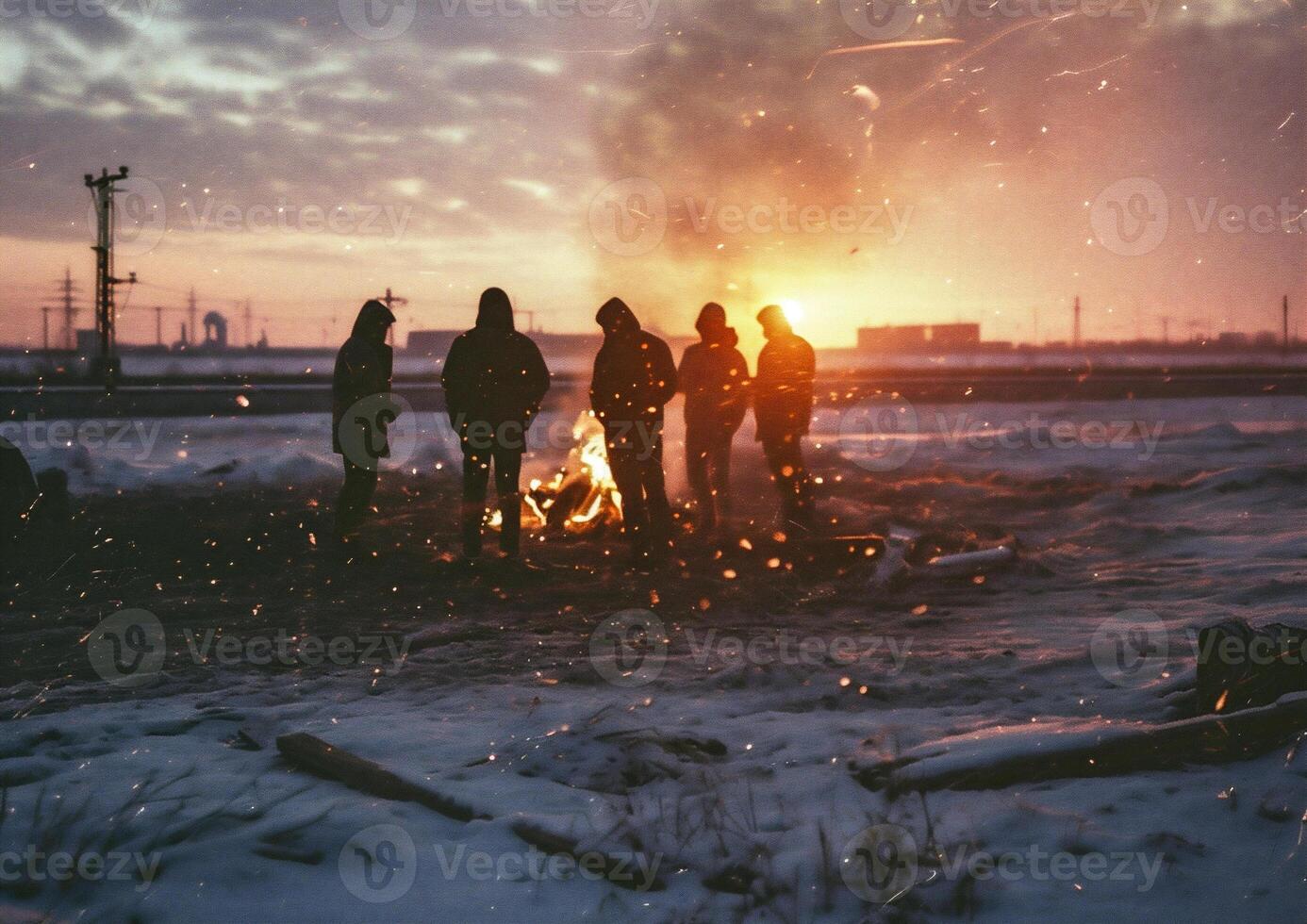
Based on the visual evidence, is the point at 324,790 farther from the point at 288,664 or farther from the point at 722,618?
the point at 722,618

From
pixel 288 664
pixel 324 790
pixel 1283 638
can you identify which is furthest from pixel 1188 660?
pixel 288 664

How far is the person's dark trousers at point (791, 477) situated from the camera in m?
9.66

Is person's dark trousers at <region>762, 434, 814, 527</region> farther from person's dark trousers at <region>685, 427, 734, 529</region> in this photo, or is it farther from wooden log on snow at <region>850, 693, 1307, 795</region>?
wooden log on snow at <region>850, 693, 1307, 795</region>

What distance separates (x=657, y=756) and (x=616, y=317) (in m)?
5.09

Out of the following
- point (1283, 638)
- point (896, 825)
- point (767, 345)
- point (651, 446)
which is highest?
point (767, 345)

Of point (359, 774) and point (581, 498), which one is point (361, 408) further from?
point (359, 774)

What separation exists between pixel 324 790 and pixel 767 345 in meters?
6.93

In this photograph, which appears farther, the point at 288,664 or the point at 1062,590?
the point at 1062,590

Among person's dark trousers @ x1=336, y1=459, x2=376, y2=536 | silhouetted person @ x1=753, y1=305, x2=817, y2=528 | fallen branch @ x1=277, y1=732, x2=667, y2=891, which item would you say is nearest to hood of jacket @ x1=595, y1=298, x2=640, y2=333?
silhouetted person @ x1=753, y1=305, x2=817, y2=528

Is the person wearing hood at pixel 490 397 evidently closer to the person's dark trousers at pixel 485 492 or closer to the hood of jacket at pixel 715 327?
the person's dark trousers at pixel 485 492

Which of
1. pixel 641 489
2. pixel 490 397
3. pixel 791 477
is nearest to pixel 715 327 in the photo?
pixel 791 477

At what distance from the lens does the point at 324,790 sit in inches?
144

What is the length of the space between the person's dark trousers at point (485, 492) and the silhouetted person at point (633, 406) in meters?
0.89

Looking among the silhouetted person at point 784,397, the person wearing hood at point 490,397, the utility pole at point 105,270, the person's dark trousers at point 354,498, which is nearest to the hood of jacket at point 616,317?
the person wearing hood at point 490,397
